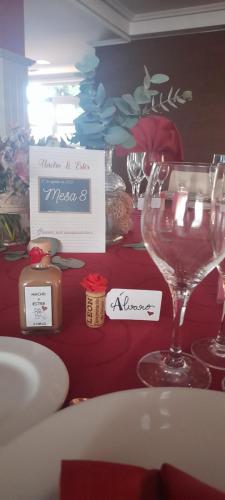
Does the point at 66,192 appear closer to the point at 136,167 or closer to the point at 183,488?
the point at 136,167

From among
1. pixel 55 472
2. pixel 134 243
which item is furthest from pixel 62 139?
pixel 55 472

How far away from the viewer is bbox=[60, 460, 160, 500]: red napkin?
0.19 meters

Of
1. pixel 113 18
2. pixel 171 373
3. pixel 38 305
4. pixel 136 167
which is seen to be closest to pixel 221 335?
pixel 171 373

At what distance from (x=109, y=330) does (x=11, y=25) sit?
3.18m

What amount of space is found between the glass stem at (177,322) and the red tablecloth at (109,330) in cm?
4

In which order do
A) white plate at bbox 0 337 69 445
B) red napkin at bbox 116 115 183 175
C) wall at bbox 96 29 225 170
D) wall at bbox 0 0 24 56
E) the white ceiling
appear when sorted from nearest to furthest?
white plate at bbox 0 337 69 445
red napkin at bbox 116 115 183 175
wall at bbox 0 0 24 56
the white ceiling
wall at bbox 96 29 225 170

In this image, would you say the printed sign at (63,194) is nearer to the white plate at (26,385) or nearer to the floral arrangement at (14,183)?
the floral arrangement at (14,183)

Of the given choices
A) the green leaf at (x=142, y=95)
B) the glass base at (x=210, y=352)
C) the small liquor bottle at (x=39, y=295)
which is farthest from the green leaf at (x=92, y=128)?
the glass base at (x=210, y=352)

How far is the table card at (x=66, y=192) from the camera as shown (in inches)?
32.5

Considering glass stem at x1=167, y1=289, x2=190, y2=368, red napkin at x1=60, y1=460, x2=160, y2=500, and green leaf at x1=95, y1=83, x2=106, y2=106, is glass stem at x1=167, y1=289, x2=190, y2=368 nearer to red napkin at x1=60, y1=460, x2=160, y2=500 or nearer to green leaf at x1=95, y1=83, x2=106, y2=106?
red napkin at x1=60, y1=460, x2=160, y2=500

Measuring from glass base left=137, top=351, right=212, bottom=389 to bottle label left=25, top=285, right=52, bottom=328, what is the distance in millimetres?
142

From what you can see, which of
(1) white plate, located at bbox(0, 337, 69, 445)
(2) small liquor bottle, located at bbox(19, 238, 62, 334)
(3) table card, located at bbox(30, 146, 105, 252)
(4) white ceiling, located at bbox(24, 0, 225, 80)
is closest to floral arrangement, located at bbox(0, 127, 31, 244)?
(3) table card, located at bbox(30, 146, 105, 252)

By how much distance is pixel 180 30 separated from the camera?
440cm

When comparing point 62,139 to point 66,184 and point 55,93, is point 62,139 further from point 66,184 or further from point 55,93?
point 55,93
